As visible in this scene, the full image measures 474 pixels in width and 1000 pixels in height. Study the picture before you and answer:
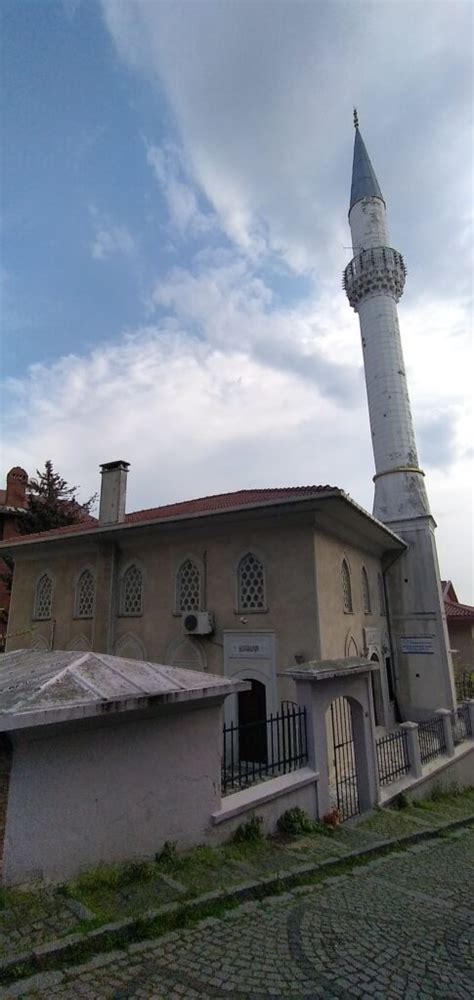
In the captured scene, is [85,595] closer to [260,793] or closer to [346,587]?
[346,587]

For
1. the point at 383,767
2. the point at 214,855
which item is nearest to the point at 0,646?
the point at 383,767


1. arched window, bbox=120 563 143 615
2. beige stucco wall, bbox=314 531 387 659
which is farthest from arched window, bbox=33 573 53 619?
beige stucco wall, bbox=314 531 387 659

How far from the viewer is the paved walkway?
2.54 meters

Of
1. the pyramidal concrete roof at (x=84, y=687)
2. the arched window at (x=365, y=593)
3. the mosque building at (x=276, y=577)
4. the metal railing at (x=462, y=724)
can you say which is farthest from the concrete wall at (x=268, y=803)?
the arched window at (x=365, y=593)

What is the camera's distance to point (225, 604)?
9.88 m

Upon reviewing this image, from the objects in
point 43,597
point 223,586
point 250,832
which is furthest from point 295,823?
point 43,597

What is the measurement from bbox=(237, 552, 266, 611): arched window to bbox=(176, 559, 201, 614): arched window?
3.32 ft

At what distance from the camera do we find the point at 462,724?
1098cm

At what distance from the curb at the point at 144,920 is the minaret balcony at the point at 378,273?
16.7 m

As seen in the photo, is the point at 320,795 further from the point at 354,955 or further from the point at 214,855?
the point at 354,955

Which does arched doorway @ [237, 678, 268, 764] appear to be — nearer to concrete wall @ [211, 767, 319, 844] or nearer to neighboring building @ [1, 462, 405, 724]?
neighboring building @ [1, 462, 405, 724]

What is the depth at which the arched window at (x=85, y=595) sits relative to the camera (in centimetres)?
1218

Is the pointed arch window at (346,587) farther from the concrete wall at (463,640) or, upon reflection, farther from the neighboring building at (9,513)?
the neighboring building at (9,513)

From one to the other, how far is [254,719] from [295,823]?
173 inches
